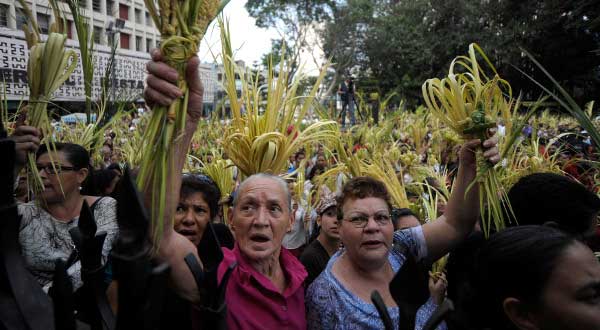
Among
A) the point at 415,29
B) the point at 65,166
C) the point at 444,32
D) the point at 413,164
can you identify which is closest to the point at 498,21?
the point at 444,32

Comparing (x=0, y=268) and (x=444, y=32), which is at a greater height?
(x=444, y=32)

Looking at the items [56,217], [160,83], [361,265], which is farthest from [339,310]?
[56,217]

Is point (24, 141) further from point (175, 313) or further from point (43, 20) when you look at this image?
point (175, 313)

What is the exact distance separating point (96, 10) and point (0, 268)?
2.54m

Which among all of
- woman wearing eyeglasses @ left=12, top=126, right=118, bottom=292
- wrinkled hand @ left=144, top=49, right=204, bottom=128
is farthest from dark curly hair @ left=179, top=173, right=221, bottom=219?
wrinkled hand @ left=144, top=49, right=204, bottom=128

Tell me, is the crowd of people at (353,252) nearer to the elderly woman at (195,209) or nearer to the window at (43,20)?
the elderly woman at (195,209)

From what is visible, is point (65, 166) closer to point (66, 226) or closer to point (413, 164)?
point (66, 226)

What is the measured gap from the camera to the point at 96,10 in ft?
10.6

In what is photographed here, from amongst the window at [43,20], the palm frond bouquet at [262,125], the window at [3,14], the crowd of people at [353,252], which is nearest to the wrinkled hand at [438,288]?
the crowd of people at [353,252]

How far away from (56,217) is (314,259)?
152 centimetres

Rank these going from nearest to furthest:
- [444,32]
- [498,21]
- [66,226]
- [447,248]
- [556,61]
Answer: [447,248] → [66,226] → [556,61] → [498,21] → [444,32]

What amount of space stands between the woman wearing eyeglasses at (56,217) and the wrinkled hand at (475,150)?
1.75 metres

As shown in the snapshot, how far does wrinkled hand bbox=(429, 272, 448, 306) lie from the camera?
2.54 m

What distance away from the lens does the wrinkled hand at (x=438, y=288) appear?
8.34 ft
